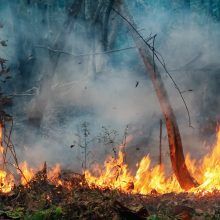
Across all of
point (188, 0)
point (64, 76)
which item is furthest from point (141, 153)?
point (188, 0)

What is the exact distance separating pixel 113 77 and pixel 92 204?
846 centimetres

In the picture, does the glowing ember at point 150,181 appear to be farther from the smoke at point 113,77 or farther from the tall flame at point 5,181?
the smoke at point 113,77

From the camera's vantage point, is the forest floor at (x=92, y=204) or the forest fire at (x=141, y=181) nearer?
the forest floor at (x=92, y=204)

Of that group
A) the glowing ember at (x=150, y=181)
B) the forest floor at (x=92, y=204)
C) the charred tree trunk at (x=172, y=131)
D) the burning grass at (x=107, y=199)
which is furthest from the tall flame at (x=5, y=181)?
the charred tree trunk at (x=172, y=131)

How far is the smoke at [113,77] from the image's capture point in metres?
12.6

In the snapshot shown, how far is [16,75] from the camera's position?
13.4m

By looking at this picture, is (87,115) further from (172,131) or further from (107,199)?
(107,199)

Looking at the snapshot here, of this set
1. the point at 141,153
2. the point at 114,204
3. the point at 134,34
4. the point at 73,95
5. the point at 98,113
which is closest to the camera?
the point at 114,204

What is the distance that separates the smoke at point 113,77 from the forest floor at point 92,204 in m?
5.14

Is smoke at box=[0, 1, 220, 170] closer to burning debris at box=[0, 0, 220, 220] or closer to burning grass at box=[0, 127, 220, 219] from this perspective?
burning debris at box=[0, 0, 220, 220]

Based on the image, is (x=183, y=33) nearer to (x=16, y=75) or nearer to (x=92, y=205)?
(x=16, y=75)

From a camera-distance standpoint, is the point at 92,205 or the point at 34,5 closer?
the point at 92,205

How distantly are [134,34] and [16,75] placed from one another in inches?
243

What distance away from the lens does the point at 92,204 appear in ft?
17.9
